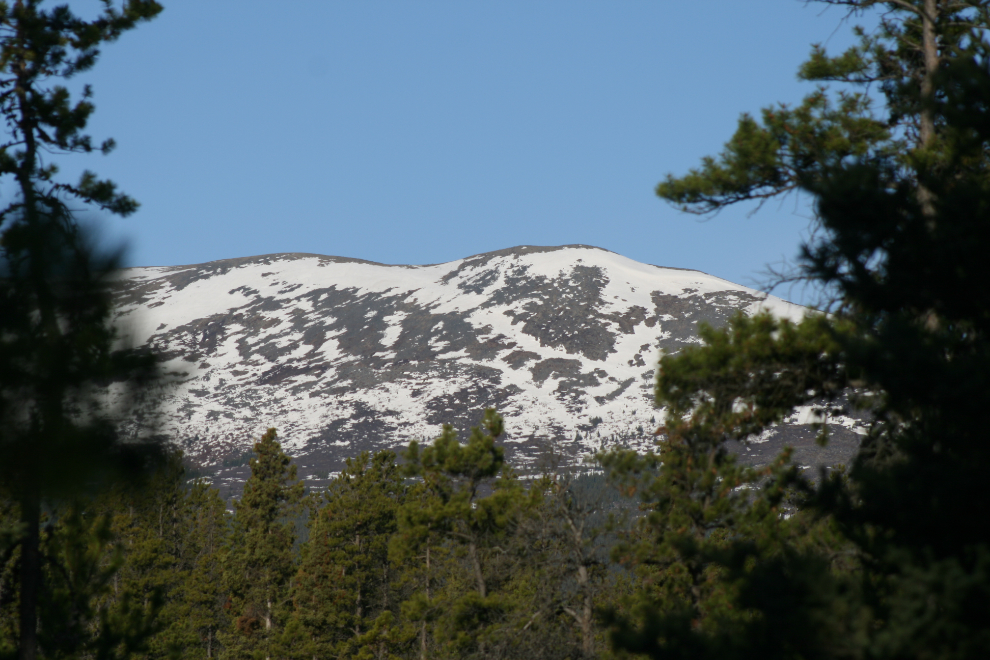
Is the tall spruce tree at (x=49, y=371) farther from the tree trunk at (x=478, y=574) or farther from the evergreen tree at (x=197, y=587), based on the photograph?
the evergreen tree at (x=197, y=587)

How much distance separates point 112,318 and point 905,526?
6.90 meters

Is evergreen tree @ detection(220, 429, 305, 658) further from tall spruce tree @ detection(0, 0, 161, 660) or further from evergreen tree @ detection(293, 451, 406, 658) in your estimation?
tall spruce tree @ detection(0, 0, 161, 660)

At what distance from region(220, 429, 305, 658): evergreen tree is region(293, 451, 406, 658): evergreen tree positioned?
1699 millimetres

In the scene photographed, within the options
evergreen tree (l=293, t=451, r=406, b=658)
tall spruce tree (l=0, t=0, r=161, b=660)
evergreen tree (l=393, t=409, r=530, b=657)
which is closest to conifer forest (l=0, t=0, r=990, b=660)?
tall spruce tree (l=0, t=0, r=161, b=660)

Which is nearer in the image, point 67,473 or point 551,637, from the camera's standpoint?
point 67,473

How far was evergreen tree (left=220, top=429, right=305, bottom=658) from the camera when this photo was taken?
43656 millimetres

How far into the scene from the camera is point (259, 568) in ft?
147

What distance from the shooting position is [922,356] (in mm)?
6992

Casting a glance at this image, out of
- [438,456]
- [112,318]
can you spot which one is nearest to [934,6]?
[112,318]

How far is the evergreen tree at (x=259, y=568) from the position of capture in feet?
143

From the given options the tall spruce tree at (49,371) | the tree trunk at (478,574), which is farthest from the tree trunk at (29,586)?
the tree trunk at (478,574)

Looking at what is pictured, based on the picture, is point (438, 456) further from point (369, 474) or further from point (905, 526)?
point (905, 526)

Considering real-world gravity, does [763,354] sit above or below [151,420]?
above

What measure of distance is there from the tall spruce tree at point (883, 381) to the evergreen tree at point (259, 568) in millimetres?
35281
